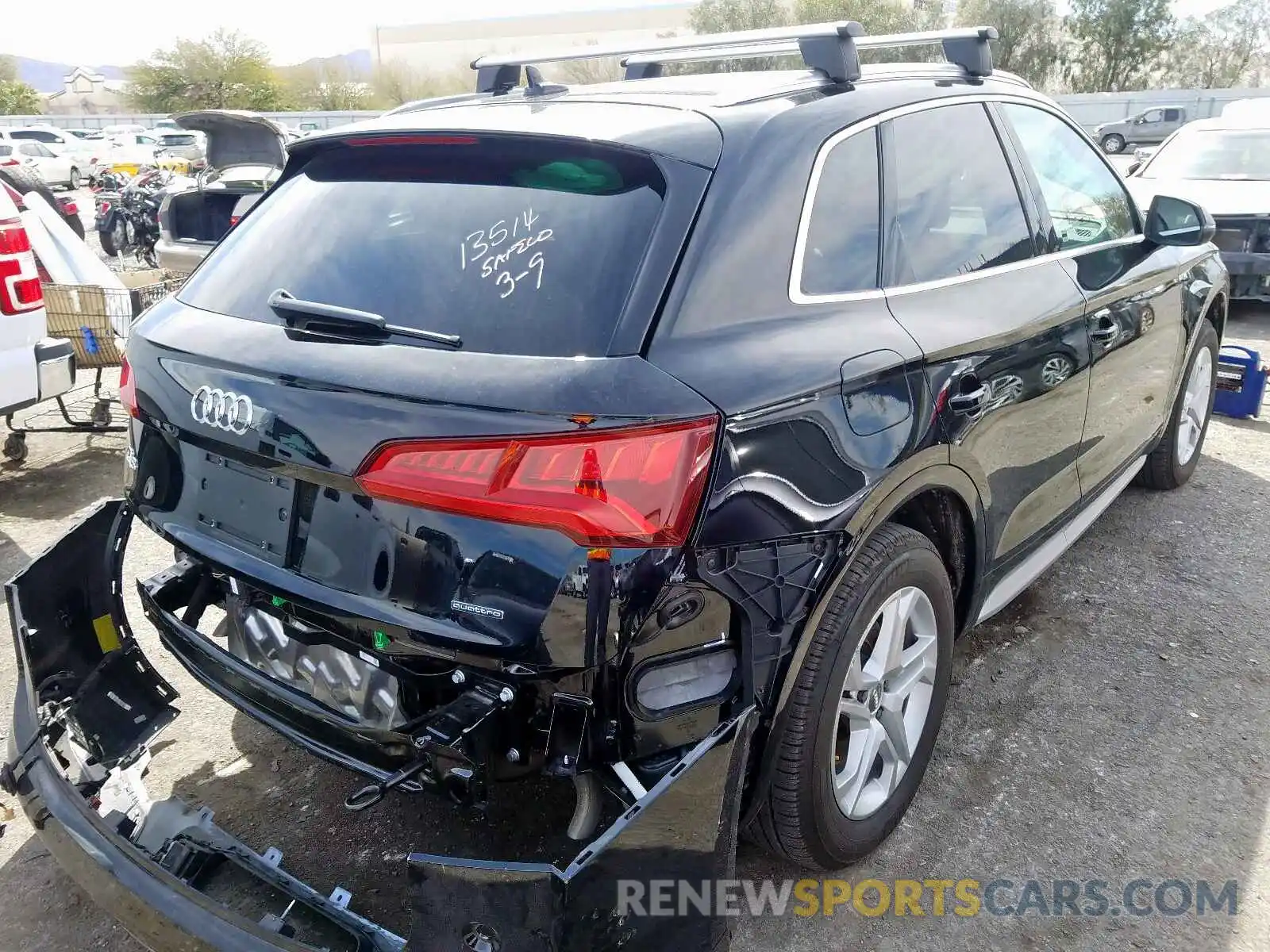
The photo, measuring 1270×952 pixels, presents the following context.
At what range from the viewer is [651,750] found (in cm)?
186

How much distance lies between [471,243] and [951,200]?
1406 mm

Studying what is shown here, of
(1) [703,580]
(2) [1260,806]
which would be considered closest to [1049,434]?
(2) [1260,806]

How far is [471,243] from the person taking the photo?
2.05 metres

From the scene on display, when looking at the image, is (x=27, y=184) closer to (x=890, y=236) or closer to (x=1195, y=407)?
(x=890, y=236)

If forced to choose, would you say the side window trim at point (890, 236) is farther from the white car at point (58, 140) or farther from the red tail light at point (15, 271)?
the white car at point (58, 140)

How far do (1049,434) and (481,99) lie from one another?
1918 mm

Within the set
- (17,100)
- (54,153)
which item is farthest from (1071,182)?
(17,100)

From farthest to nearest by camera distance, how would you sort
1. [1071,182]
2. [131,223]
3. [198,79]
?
[198,79] < [131,223] < [1071,182]

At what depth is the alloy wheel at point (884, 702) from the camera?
229 cm

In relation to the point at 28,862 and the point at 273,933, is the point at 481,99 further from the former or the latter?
the point at 28,862

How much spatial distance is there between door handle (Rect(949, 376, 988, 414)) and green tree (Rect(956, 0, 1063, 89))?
158ft

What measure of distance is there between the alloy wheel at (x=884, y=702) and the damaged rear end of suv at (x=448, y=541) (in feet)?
1.74

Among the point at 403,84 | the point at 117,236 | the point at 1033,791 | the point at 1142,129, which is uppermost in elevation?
the point at 403,84

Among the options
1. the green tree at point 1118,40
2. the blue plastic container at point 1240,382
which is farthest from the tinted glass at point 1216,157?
the green tree at point 1118,40
